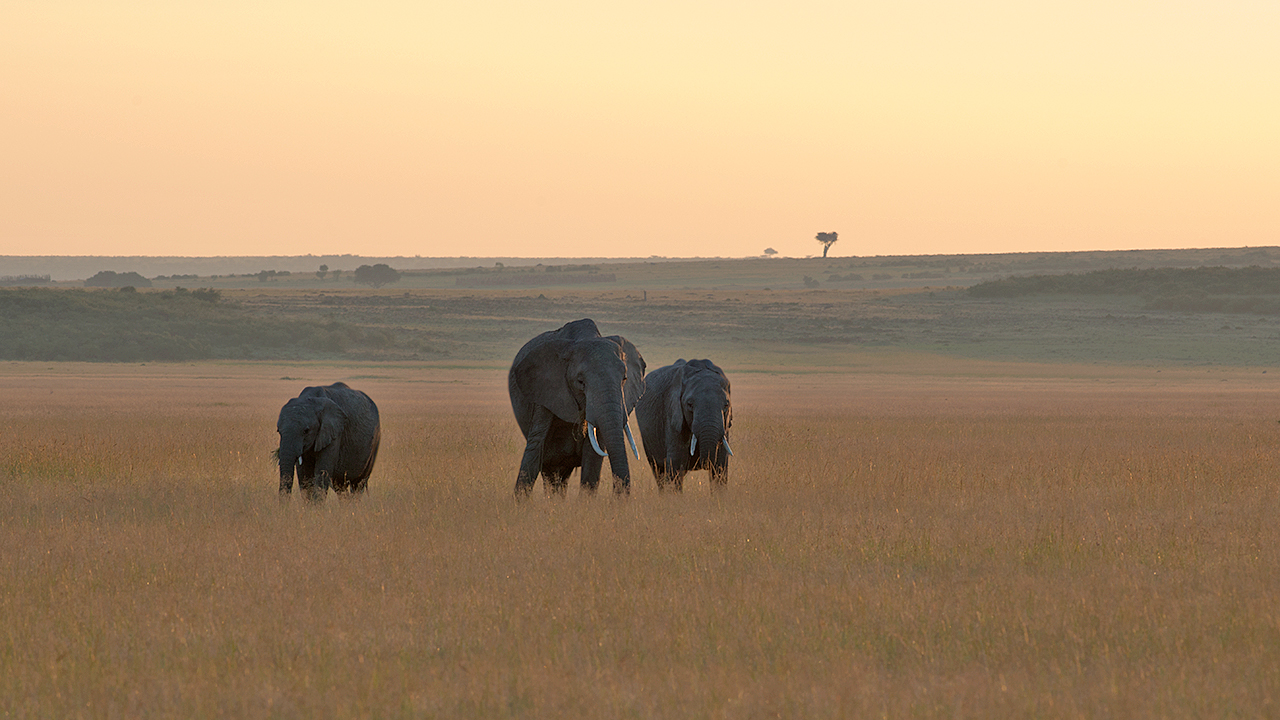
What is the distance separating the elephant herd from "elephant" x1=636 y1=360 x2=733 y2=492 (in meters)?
0.01

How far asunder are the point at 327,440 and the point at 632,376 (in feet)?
10.4

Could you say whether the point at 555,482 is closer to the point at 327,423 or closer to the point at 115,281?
the point at 327,423

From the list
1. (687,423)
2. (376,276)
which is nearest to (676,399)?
(687,423)

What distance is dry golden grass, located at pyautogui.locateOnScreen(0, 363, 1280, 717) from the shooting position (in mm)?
6508

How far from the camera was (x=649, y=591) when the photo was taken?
877 centimetres

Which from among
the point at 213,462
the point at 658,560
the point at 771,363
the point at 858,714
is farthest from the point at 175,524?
the point at 771,363

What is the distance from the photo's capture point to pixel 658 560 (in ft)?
33.1

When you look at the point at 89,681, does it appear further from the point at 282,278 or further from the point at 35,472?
the point at 282,278

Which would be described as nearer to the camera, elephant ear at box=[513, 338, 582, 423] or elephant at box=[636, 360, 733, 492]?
elephant ear at box=[513, 338, 582, 423]

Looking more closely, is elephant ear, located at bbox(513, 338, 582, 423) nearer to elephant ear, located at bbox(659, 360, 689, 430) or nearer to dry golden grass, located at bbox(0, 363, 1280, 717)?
dry golden grass, located at bbox(0, 363, 1280, 717)

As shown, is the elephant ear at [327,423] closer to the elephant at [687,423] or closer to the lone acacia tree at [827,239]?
the elephant at [687,423]

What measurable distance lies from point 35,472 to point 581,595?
10084 mm

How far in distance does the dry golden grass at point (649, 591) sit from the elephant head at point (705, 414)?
0.54m

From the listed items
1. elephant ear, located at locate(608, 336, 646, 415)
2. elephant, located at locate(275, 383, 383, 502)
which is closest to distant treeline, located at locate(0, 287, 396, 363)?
elephant, located at locate(275, 383, 383, 502)
